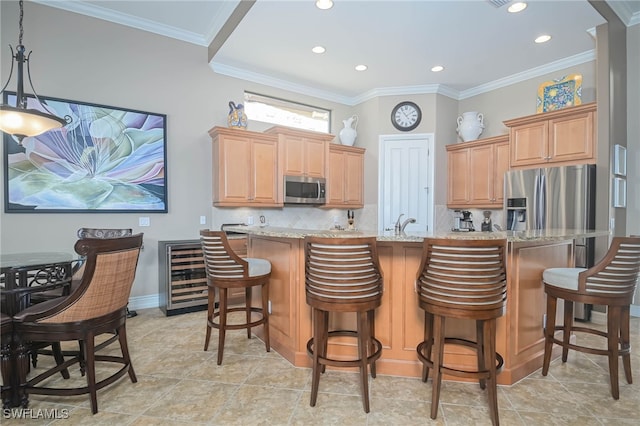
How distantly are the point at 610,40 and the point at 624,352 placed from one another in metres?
3.29

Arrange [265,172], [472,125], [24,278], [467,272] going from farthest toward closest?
1. [472,125]
2. [265,172]
3. [24,278]
4. [467,272]

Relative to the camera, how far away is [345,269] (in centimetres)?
184

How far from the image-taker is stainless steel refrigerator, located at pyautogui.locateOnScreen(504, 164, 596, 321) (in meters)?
3.39

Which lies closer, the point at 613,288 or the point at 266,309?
the point at 613,288

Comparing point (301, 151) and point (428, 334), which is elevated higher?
point (301, 151)

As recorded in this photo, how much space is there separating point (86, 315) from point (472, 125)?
5.29 meters

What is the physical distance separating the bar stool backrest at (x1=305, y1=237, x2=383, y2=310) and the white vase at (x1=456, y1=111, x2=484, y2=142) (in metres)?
4.02

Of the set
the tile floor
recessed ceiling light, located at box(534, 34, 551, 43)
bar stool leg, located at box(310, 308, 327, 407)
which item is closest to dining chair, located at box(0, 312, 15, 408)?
the tile floor

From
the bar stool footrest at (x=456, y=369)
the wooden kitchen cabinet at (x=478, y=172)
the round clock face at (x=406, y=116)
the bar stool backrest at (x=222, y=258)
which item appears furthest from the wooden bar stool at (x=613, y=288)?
the round clock face at (x=406, y=116)

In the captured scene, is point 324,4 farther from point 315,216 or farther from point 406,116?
point 315,216

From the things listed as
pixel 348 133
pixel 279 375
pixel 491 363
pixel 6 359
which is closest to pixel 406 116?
pixel 348 133

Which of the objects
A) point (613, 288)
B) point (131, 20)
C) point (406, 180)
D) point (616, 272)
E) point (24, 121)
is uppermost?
point (131, 20)

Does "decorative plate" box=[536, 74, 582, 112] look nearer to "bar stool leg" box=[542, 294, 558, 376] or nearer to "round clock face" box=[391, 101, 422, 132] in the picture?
"round clock face" box=[391, 101, 422, 132]

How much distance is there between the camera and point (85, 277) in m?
1.75
